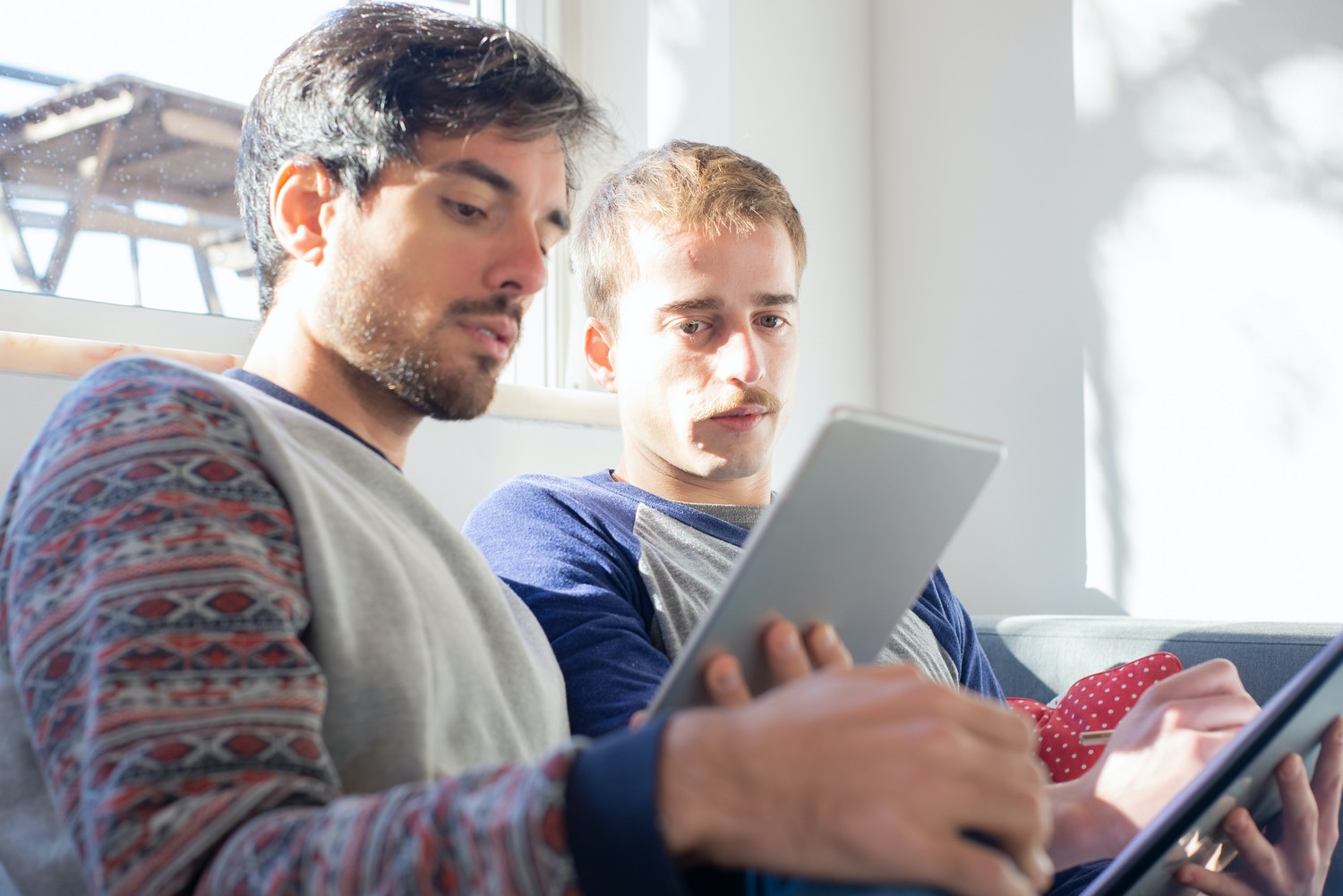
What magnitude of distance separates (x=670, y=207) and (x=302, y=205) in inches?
20.9

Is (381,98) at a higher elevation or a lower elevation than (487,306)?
higher

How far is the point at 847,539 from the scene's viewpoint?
688 millimetres

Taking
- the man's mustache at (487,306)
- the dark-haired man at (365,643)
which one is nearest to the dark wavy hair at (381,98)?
the dark-haired man at (365,643)

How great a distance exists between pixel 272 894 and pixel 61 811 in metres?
0.14

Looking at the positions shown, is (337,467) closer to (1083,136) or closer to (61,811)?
(61,811)

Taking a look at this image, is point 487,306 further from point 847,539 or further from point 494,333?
point 847,539

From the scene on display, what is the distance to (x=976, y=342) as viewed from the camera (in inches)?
85.7

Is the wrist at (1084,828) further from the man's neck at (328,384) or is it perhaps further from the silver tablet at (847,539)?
the man's neck at (328,384)

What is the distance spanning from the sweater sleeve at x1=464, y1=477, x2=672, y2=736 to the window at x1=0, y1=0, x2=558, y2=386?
0.54 metres

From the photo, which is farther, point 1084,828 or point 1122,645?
point 1122,645

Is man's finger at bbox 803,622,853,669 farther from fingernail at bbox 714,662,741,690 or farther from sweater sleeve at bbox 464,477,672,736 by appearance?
sweater sleeve at bbox 464,477,672,736

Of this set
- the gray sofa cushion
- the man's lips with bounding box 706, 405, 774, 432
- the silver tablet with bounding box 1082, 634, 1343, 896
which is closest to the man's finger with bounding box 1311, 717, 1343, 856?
the silver tablet with bounding box 1082, 634, 1343, 896

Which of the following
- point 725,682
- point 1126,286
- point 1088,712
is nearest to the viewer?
point 725,682

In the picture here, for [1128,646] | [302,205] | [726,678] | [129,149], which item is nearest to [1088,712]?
[1128,646]
